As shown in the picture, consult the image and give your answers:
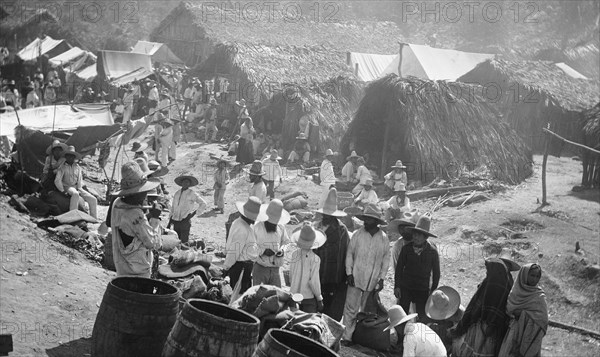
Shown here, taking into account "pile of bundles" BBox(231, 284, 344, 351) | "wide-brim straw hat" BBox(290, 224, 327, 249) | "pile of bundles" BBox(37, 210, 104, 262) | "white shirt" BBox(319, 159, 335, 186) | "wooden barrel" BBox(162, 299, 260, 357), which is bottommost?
"white shirt" BBox(319, 159, 335, 186)

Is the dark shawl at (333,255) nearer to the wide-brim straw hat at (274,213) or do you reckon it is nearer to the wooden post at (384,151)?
the wide-brim straw hat at (274,213)

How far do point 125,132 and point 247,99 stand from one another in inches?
364

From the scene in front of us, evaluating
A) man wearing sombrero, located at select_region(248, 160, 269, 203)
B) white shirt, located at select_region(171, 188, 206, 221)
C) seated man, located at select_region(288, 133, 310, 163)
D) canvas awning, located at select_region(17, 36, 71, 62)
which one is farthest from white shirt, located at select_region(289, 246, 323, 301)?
canvas awning, located at select_region(17, 36, 71, 62)

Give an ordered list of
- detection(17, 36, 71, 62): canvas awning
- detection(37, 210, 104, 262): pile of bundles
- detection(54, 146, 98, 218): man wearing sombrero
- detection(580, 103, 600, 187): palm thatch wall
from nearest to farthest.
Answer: detection(37, 210, 104, 262): pile of bundles → detection(54, 146, 98, 218): man wearing sombrero → detection(580, 103, 600, 187): palm thatch wall → detection(17, 36, 71, 62): canvas awning

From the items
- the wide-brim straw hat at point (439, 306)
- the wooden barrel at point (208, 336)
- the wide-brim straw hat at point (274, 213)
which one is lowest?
the wide-brim straw hat at point (439, 306)

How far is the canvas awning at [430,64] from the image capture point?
2306 centimetres

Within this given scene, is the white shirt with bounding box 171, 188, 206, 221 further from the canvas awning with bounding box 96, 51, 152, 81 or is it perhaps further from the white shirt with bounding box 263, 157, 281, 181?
the canvas awning with bounding box 96, 51, 152, 81

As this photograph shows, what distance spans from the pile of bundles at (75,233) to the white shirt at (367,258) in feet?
11.7

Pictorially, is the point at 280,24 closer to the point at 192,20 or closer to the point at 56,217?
the point at 192,20

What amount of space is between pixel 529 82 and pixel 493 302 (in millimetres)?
17615

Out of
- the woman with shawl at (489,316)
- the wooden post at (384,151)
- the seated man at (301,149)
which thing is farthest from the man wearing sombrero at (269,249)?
the seated man at (301,149)

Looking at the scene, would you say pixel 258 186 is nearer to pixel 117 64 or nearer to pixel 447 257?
pixel 447 257

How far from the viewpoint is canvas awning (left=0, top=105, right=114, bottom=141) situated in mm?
14719

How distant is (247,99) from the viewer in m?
23.3
